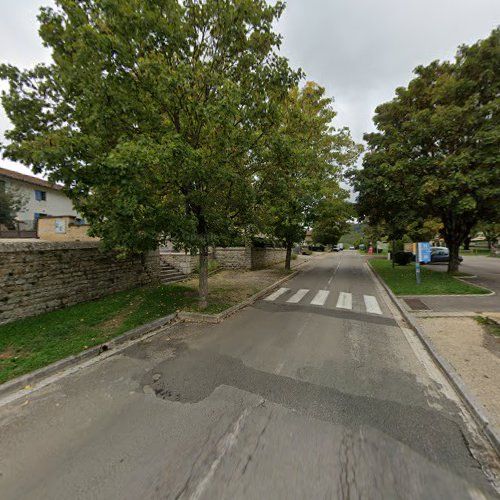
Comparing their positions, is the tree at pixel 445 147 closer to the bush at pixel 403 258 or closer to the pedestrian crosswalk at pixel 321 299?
the pedestrian crosswalk at pixel 321 299

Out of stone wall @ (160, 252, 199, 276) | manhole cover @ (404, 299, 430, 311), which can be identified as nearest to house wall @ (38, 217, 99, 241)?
stone wall @ (160, 252, 199, 276)

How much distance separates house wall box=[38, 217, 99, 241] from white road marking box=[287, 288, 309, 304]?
10216 millimetres

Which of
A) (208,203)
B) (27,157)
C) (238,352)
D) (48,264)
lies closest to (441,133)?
(208,203)

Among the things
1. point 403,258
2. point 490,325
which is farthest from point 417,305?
point 403,258

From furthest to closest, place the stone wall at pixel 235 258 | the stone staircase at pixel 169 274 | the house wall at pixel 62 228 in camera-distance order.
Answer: the stone wall at pixel 235 258 < the stone staircase at pixel 169 274 < the house wall at pixel 62 228

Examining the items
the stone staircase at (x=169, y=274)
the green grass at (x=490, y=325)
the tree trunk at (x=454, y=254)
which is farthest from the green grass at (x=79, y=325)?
the tree trunk at (x=454, y=254)

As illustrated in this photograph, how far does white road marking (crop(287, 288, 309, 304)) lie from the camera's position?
9.89 metres

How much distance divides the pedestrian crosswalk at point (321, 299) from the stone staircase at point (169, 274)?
17.9 feet

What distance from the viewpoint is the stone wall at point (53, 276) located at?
644 cm

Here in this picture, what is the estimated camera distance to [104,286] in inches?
367

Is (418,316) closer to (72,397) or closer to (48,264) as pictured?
(72,397)

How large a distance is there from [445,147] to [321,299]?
36.7ft

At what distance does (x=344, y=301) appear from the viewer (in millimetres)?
9703

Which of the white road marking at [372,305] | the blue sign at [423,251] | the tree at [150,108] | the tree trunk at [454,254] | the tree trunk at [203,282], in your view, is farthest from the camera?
the tree trunk at [454,254]
